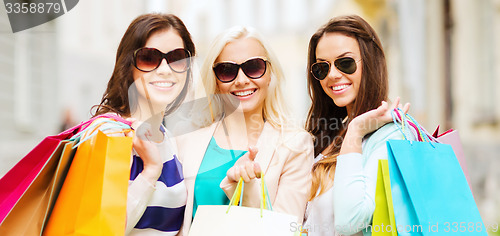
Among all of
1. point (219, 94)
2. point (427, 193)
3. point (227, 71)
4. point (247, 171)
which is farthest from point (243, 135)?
point (427, 193)

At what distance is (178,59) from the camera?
234 cm

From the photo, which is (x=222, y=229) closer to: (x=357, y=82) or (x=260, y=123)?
(x=260, y=123)

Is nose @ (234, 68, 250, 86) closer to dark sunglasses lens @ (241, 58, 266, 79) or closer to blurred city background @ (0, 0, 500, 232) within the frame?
dark sunglasses lens @ (241, 58, 266, 79)

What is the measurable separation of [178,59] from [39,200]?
84 centimetres

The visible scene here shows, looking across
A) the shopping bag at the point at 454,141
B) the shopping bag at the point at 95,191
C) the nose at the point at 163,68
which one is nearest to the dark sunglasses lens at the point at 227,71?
the nose at the point at 163,68

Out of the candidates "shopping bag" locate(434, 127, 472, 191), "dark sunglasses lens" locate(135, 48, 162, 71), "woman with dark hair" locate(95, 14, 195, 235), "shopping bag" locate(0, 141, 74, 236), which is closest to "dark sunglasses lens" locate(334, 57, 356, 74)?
"shopping bag" locate(434, 127, 472, 191)

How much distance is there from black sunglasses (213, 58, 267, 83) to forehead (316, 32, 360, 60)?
0.28 meters

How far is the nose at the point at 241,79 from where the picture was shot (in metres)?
2.39

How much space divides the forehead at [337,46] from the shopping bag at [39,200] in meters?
1.17

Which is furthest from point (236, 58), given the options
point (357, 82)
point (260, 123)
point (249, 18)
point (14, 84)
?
point (249, 18)

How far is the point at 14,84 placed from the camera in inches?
315

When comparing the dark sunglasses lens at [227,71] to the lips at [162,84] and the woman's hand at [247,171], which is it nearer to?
the lips at [162,84]

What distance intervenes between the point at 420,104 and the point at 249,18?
16.7m

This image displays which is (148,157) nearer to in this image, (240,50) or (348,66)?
(240,50)
